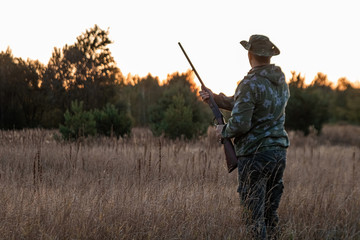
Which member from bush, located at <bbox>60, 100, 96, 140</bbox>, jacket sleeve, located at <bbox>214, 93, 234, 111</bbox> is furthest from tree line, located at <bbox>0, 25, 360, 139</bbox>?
jacket sleeve, located at <bbox>214, 93, 234, 111</bbox>

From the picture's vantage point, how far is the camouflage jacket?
333cm

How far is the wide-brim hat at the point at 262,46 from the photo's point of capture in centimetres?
343

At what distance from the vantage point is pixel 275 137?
135 inches

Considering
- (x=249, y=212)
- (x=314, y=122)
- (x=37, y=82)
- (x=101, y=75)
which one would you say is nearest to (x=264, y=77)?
(x=249, y=212)

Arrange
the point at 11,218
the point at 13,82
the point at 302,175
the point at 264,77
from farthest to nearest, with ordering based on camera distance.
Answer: the point at 13,82, the point at 302,175, the point at 11,218, the point at 264,77

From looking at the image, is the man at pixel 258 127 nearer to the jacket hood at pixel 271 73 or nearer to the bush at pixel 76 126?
the jacket hood at pixel 271 73

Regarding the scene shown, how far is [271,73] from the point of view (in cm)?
→ 342

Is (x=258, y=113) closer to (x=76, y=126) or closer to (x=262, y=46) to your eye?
(x=262, y=46)

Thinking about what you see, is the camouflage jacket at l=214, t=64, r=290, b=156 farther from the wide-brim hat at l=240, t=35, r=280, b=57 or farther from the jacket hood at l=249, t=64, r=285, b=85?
the wide-brim hat at l=240, t=35, r=280, b=57

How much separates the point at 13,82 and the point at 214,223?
85.0 feet

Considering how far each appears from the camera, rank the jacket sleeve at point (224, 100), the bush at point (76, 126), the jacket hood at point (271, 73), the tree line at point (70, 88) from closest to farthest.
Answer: the jacket hood at point (271, 73), the jacket sleeve at point (224, 100), the bush at point (76, 126), the tree line at point (70, 88)

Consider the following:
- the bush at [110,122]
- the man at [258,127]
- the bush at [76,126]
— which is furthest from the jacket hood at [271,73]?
the bush at [110,122]

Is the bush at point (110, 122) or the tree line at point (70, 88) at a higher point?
the tree line at point (70, 88)

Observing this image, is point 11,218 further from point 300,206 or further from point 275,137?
point 300,206
